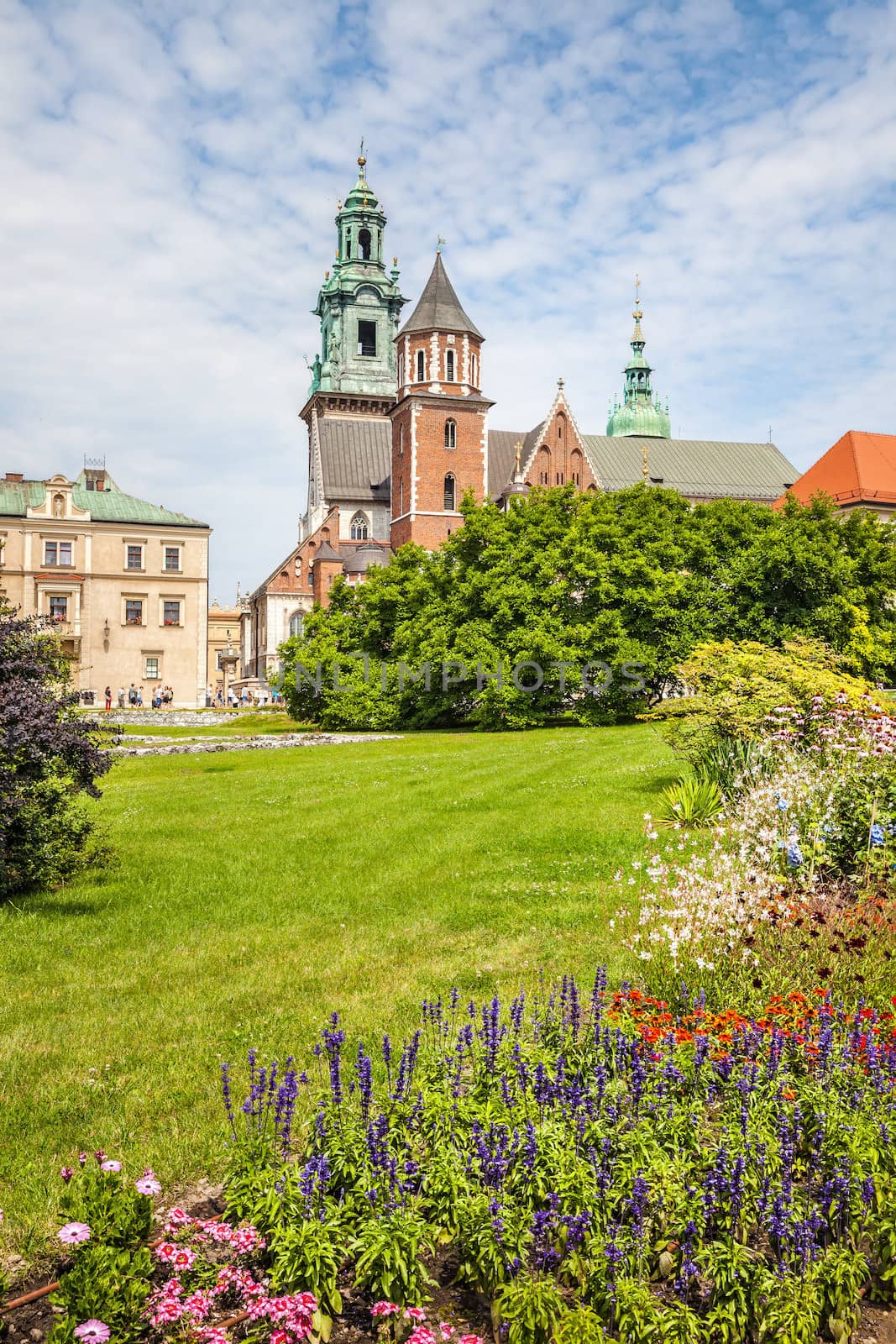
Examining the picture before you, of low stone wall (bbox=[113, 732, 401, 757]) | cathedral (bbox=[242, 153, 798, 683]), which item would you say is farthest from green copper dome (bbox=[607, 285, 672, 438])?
low stone wall (bbox=[113, 732, 401, 757])

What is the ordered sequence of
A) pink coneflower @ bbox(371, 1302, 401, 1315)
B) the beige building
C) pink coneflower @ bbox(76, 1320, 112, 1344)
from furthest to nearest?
the beige building < pink coneflower @ bbox(371, 1302, 401, 1315) < pink coneflower @ bbox(76, 1320, 112, 1344)

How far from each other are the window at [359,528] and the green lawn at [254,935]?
181 ft

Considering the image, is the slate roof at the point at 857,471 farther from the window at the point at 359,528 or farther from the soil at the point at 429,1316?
the soil at the point at 429,1316

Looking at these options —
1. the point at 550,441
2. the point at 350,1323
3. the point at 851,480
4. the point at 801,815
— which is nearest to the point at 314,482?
the point at 550,441

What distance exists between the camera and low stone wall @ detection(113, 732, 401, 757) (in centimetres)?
2638

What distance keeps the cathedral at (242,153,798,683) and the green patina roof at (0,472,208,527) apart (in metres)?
10.6

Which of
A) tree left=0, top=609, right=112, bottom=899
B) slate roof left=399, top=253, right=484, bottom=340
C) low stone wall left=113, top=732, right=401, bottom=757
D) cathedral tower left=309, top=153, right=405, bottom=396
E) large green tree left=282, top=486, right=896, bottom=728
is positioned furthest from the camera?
cathedral tower left=309, top=153, right=405, bottom=396

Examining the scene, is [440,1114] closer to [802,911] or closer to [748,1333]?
[748,1333]

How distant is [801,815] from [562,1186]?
5.70 metres

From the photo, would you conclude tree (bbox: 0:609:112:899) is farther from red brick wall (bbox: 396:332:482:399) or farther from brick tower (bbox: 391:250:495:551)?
red brick wall (bbox: 396:332:482:399)

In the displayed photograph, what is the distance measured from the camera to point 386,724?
33406 mm

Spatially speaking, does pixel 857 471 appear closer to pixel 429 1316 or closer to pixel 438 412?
pixel 438 412

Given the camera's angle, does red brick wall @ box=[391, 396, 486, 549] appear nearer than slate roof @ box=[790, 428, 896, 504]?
Yes

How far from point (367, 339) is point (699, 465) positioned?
99.6ft
